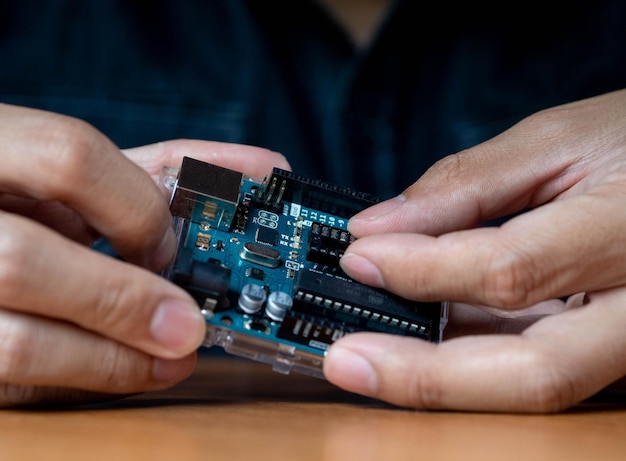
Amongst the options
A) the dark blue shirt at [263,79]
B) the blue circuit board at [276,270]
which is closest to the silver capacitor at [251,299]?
the blue circuit board at [276,270]

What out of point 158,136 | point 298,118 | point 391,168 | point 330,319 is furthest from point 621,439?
point 158,136

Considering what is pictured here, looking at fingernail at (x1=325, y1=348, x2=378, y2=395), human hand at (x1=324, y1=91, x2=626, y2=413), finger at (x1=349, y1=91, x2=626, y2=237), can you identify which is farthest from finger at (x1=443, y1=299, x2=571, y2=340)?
fingernail at (x1=325, y1=348, x2=378, y2=395)

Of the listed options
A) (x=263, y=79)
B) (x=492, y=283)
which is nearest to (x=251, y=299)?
(x=492, y=283)

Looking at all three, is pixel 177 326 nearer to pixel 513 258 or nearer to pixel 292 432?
pixel 292 432

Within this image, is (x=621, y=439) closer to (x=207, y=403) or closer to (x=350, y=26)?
(x=207, y=403)

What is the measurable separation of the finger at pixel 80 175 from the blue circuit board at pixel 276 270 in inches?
3.8

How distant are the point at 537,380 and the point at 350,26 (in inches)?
52.0

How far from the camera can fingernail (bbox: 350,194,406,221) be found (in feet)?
4.46

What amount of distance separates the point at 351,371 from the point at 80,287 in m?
0.41

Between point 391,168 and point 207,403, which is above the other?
point 391,168

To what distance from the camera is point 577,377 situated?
45.5 inches

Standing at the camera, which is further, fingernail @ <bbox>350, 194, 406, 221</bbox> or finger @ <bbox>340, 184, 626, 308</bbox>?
fingernail @ <bbox>350, 194, 406, 221</bbox>

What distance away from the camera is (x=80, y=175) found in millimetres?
1079

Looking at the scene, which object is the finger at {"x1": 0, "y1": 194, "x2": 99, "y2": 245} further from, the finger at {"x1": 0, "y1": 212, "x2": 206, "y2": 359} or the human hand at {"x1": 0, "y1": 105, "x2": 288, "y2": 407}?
the finger at {"x1": 0, "y1": 212, "x2": 206, "y2": 359}
